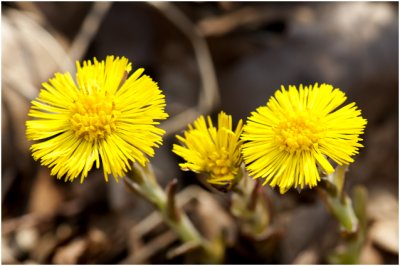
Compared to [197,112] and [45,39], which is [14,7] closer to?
[45,39]

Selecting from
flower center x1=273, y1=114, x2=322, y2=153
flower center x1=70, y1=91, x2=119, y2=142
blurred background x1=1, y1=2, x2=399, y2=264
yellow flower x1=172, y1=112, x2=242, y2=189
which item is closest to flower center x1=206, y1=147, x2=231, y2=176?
yellow flower x1=172, y1=112, x2=242, y2=189

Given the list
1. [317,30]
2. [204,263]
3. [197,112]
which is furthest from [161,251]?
[317,30]

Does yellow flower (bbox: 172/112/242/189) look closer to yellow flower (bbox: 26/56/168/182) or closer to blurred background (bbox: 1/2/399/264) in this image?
yellow flower (bbox: 26/56/168/182)

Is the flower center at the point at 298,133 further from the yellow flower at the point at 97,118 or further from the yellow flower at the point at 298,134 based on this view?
the yellow flower at the point at 97,118

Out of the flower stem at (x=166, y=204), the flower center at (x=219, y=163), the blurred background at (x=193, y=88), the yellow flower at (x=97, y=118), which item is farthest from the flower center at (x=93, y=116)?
the blurred background at (x=193, y=88)

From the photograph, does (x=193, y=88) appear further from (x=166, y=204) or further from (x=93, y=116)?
(x=93, y=116)
